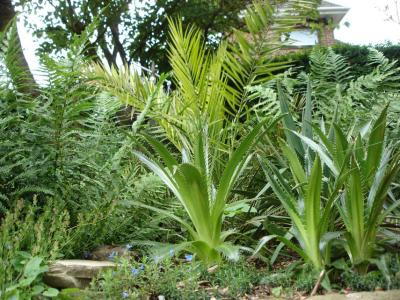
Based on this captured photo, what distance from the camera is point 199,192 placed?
248 centimetres

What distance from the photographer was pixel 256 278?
2.33 meters

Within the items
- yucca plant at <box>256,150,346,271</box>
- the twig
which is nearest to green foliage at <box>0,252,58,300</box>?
yucca plant at <box>256,150,346,271</box>

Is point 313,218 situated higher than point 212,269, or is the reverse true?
point 313,218

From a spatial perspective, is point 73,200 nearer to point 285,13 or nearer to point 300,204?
point 300,204

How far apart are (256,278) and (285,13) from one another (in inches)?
80.7

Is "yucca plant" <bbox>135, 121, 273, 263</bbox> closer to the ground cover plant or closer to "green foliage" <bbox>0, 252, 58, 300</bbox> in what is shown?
the ground cover plant

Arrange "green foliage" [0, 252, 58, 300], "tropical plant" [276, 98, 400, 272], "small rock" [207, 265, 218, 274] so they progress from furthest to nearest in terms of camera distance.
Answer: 1. "small rock" [207, 265, 218, 274]
2. "tropical plant" [276, 98, 400, 272]
3. "green foliage" [0, 252, 58, 300]

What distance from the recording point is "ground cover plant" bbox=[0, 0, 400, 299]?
2.19 metres

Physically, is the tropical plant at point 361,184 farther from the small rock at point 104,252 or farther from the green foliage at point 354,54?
the green foliage at point 354,54

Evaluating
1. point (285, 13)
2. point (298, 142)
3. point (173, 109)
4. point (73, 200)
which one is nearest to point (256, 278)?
point (298, 142)

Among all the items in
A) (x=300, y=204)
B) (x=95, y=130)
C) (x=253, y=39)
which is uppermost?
(x=253, y=39)

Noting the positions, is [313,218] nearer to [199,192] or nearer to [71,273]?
[199,192]

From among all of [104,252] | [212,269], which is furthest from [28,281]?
[212,269]

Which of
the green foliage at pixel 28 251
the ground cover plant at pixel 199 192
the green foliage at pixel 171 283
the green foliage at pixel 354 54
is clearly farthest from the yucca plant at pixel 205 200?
the green foliage at pixel 354 54
